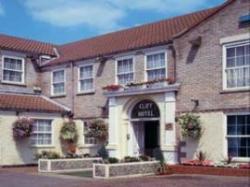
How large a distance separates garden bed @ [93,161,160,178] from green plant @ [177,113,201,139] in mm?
1885

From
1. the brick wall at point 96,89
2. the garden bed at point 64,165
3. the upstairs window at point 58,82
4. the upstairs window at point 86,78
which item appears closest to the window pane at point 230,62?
the brick wall at point 96,89

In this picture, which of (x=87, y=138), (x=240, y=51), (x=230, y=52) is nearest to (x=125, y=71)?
(x=87, y=138)

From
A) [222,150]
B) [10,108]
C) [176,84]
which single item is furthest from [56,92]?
[222,150]

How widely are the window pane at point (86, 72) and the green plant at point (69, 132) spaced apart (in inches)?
111

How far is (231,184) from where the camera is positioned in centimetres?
1578

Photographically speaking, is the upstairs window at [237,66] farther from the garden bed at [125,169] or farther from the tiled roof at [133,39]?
the garden bed at [125,169]

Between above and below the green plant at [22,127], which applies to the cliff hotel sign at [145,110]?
above

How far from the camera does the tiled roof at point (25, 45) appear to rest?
29.5 m

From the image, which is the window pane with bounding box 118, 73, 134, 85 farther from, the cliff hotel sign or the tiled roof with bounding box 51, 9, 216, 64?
the cliff hotel sign

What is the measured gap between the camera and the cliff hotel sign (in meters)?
23.6

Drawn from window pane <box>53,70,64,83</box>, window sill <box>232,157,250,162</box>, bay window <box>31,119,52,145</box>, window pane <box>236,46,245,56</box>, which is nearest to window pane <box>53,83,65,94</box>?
window pane <box>53,70,64,83</box>

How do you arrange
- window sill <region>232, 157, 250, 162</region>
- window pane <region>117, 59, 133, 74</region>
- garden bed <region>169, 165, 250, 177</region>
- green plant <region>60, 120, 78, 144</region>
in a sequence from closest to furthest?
1. garden bed <region>169, 165, 250, 177</region>
2. window sill <region>232, 157, 250, 162</region>
3. window pane <region>117, 59, 133, 74</region>
4. green plant <region>60, 120, 78, 144</region>

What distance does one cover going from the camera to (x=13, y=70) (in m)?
29.6

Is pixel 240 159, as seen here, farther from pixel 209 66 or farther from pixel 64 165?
pixel 64 165
